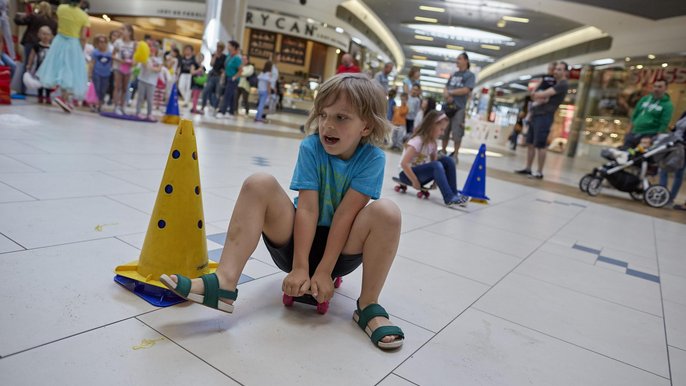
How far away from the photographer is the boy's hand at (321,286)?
5.11ft

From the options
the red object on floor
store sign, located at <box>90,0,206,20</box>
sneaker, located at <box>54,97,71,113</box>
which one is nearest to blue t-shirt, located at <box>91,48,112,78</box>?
sneaker, located at <box>54,97,71,113</box>

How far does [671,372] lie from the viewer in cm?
164

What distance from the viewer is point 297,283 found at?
5.00ft

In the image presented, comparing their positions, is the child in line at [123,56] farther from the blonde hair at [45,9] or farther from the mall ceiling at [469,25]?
the mall ceiling at [469,25]

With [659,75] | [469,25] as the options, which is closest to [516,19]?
[469,25]

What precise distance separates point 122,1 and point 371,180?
2396 cm

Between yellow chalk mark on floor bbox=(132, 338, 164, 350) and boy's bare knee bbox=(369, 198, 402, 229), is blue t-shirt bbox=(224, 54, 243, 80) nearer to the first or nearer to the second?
boy's bare knee bbox=(369, 198, 402, 229)

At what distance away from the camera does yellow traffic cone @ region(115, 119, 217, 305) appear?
1.60 metres

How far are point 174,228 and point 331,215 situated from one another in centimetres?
54

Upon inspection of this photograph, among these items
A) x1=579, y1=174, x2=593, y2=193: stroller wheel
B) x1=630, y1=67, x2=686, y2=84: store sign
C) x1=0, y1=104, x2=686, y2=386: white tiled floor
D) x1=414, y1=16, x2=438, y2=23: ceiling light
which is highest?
x1=414, y1=16, x2=438, y2=23: ceiling light

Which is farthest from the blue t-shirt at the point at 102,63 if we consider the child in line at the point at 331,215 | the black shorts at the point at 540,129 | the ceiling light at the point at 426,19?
the ceiling light at the point at 426,19

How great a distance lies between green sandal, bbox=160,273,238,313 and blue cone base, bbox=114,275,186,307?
223mm

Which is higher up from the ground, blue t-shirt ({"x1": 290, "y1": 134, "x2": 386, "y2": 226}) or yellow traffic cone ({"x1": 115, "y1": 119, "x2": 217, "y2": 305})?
blue t-shirt ({"x1": 290, "y1": 134, "x2": 386, "y2": 226})

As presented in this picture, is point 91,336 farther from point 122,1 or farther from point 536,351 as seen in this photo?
point 122,1
